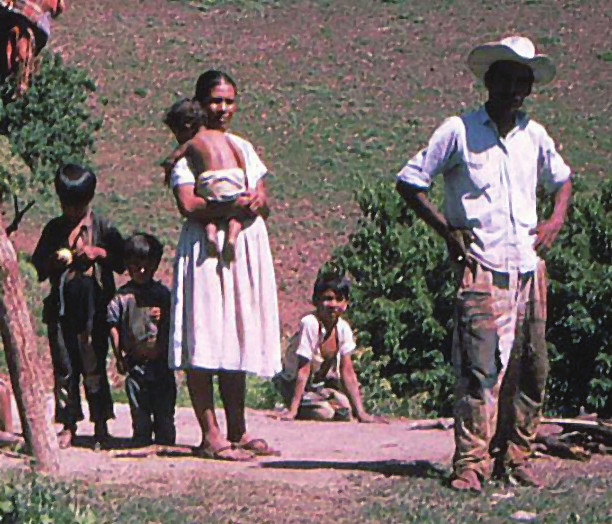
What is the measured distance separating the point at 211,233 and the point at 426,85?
143 ft

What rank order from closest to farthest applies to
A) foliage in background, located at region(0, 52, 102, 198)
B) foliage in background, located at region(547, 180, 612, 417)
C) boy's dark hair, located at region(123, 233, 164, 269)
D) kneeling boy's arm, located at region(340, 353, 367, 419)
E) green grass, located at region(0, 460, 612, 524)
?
1. green grass, located at region(0, 460, 612, 524)
2. boy's dark hair, located at region(123, 233, 164, 269)
3. kneeling boy's arm, located at region(340, 353, 367, 419)
4. foliage in background, located at region(547, 180, 612, 417)
5. foliage in background, located at region(0, 52, 102, 198)

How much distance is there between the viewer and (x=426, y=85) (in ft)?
169

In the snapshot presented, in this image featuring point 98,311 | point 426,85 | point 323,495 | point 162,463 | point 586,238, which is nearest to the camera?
point 323,495

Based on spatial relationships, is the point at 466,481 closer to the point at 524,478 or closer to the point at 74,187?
the point at 524,478

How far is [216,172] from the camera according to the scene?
328 inches

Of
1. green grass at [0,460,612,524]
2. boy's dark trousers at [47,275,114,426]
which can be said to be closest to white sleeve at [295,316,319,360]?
boy's dark trousers at [47,275,114,426]

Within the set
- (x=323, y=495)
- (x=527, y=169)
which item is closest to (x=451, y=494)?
(x=323, y=495)

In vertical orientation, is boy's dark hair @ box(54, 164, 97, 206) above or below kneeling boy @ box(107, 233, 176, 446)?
above

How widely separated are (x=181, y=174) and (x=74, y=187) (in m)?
0.65

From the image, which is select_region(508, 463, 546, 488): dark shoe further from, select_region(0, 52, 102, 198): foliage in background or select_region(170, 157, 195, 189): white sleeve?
select_region(0, 52, 102, 198): foliage in background

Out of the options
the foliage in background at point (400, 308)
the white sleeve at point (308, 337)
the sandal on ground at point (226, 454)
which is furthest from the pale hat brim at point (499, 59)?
the foliage in background at point (400, 308)

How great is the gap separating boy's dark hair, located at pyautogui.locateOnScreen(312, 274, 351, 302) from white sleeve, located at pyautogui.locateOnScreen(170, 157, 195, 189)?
6.60 ft

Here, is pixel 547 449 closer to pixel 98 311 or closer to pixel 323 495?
pixel 323 495

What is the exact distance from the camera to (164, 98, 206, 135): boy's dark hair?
28.4 feet
